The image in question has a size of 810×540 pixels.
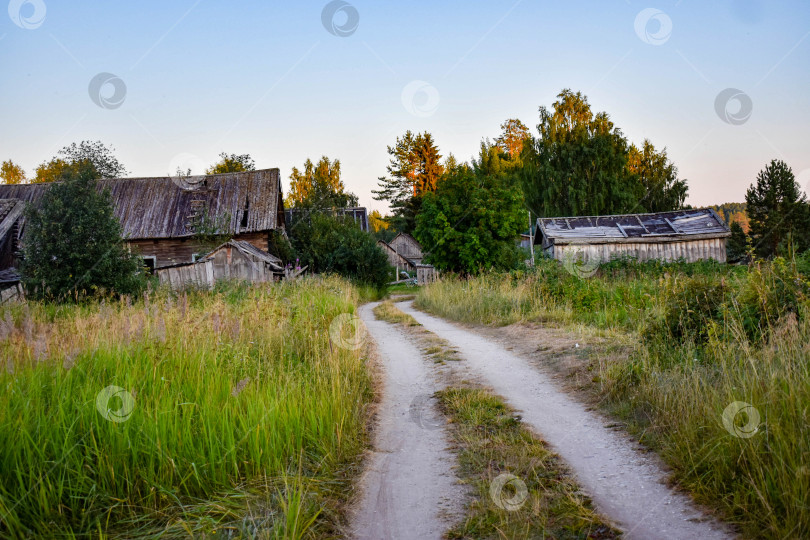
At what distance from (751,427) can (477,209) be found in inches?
727

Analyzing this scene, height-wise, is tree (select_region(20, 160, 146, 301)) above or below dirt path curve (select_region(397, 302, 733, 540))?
above

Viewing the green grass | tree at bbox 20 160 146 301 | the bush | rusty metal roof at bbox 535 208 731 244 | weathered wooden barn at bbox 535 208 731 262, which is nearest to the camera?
the green grass

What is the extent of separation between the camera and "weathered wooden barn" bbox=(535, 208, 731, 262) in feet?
86.4

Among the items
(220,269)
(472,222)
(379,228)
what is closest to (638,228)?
(472,222)

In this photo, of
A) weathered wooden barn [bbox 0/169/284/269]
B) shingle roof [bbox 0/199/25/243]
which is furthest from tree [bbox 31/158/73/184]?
shingle roof [bbox 0/199/25/243]

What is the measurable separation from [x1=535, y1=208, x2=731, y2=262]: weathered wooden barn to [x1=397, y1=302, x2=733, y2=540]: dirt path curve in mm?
20497

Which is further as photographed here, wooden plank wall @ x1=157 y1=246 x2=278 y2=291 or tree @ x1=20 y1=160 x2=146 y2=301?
wooden plank wall @ x1=157 y1=246 x2=278 y2=291

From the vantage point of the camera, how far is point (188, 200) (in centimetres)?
3039
